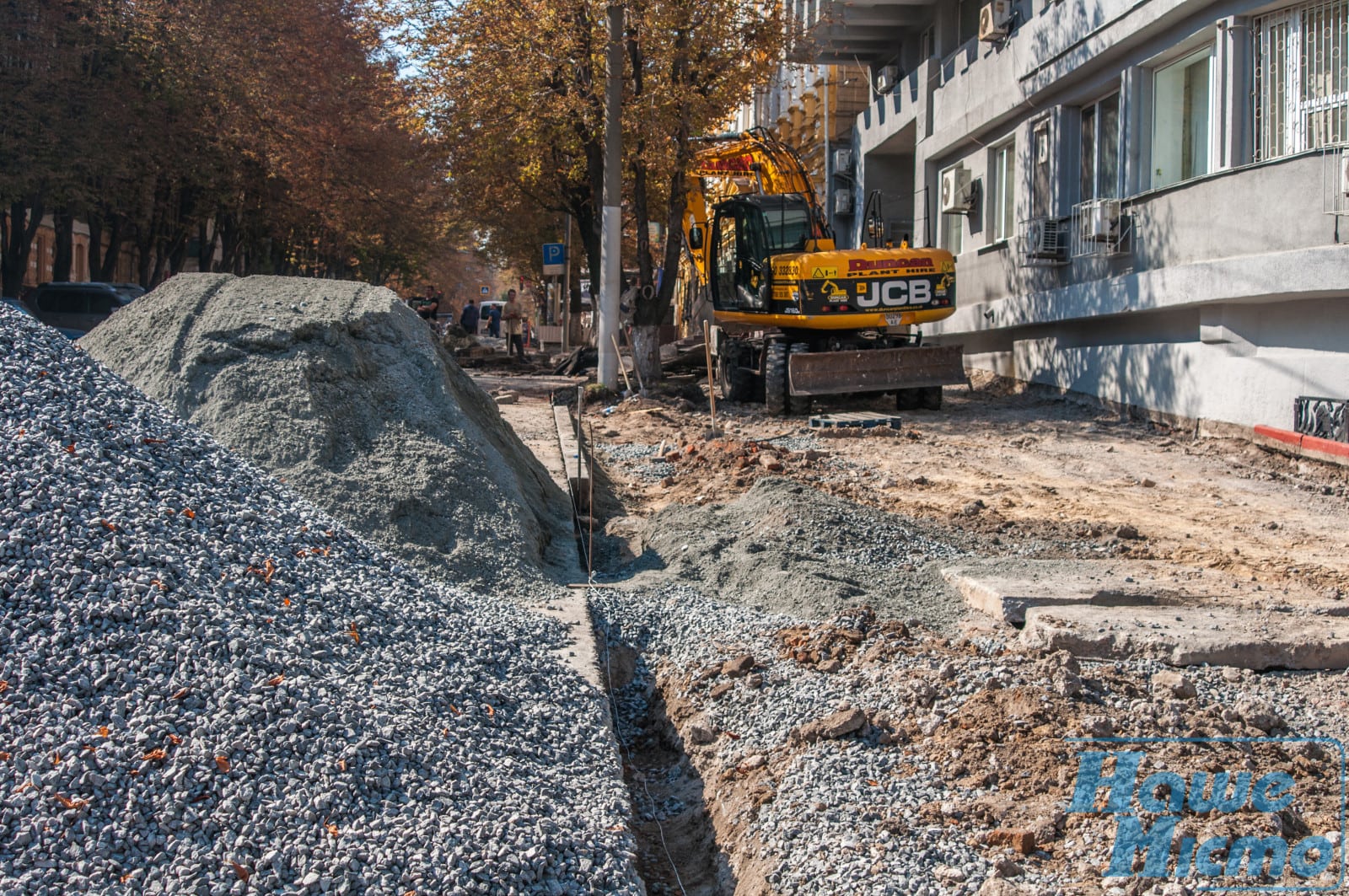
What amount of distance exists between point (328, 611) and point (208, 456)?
1.38m

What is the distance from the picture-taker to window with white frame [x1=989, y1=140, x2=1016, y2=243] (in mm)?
20422

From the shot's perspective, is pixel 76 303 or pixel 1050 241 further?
pixel 76 303

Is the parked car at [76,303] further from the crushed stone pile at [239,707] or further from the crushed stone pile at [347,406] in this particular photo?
the crushed stone pile at [239,707]

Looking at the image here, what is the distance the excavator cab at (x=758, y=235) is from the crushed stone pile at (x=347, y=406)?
9.25 meters

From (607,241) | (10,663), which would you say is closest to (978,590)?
(10,663)

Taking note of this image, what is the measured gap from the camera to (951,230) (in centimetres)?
2366

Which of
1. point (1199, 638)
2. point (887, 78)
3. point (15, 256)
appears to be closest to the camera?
point (1199, 638)

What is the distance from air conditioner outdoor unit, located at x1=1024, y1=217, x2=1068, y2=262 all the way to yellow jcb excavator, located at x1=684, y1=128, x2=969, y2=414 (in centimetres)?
163

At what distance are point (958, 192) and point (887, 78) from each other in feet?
19.9

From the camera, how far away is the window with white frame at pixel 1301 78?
1152 cm

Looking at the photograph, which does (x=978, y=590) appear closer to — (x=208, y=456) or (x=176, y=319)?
(x=208, y=456)

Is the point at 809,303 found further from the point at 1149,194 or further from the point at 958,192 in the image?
the point at 958,192

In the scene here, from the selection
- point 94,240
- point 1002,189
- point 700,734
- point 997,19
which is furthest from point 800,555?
point 94,240

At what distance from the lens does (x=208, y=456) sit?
5.56 metres
